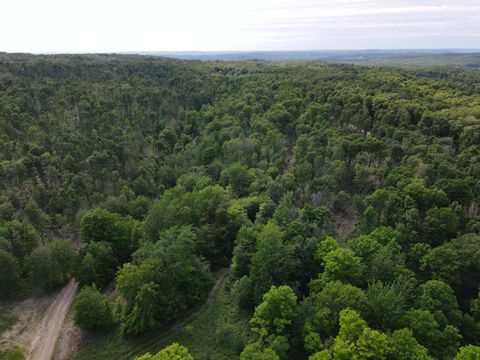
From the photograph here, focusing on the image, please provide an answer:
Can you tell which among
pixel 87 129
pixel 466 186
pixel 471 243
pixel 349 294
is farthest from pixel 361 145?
pixel 87 129

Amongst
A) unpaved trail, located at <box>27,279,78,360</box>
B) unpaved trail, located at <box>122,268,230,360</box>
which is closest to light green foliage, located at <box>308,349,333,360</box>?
unpaved trail, located at <box>122,268,230,360</box>

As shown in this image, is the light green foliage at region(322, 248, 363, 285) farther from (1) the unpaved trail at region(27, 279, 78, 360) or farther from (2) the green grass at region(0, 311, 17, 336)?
(2) the green grass at region(0, 311, 17, 336)

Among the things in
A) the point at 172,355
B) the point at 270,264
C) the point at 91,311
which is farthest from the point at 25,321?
the point at 270,264

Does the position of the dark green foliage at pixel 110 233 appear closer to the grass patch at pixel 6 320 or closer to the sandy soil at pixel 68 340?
the sandy soil at pixel 68 340

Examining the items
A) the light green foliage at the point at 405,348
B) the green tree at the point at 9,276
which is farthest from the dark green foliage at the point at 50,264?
the light green foliage at the point at 405,348

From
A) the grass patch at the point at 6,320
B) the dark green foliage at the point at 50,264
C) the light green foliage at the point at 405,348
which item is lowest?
the grass patch at the point at 6,320

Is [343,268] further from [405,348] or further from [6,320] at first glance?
[6,320]
